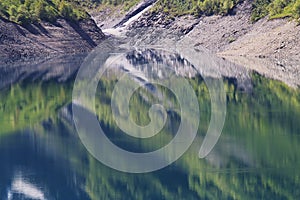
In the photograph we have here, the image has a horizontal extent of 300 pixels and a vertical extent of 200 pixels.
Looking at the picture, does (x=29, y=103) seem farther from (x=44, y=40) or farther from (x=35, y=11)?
(x=35, y=11)

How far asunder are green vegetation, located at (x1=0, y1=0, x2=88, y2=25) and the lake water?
209 ft

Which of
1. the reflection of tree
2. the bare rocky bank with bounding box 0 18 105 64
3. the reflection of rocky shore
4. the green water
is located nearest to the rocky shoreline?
the bare rocky bank with bounding box 0 18 105 64

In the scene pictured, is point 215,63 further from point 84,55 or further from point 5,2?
point 5,2

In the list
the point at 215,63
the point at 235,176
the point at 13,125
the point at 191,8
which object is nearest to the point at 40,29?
the point at 215,63

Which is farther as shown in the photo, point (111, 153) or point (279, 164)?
point (111, 153)

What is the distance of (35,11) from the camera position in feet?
446

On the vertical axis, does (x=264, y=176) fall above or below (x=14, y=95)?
below

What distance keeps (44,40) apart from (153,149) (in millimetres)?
90510

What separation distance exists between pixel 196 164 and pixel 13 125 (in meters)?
18.8

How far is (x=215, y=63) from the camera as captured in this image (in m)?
105

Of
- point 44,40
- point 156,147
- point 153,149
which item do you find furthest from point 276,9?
point 153,149

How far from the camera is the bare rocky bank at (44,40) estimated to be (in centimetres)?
11675

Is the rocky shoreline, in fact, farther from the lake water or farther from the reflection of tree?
the reflection of tree

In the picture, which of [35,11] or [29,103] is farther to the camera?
[35,11]
